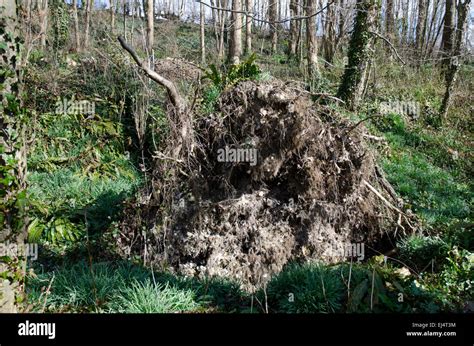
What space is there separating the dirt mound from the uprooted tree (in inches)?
0.6

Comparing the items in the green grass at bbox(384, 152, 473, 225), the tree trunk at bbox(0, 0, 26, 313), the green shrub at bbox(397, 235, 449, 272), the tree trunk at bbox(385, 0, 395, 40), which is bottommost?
the green shrub at bbox(397, 235, 449, 272)

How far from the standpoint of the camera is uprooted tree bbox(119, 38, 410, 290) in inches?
209

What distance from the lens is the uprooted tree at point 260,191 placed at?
532cm

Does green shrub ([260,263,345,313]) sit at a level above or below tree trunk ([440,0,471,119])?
below

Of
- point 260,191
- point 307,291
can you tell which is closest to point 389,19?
point 260,191

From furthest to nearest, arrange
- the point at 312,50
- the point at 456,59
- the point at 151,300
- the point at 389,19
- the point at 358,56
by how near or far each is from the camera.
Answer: the point at 389,19, the point at 312,50, the point at 456,59, the point at 358,56, the point at 151,300

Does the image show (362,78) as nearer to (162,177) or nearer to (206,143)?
(206,143)

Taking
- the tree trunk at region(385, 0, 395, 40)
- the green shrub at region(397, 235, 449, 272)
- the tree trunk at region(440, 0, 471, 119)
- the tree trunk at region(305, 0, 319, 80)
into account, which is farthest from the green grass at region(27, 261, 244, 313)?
the tree trunk at region(385, 0, 395, 40)

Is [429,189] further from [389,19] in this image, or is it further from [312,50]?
[389,19]

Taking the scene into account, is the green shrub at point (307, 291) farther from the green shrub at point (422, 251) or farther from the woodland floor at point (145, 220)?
the green shrub at point (422, 251)

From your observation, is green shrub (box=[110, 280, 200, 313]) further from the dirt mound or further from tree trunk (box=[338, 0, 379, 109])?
tree trunk (box=[338, 0, 379, 109])

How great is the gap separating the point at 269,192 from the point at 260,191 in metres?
0.16

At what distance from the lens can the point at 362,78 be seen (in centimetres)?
1099

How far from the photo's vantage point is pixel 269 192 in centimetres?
571
